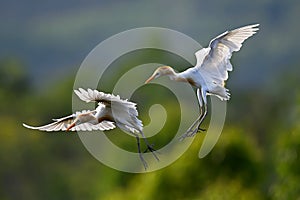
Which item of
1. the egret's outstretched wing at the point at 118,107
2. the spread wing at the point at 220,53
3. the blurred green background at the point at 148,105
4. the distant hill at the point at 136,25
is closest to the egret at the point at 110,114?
the egret's outstretched wing at the point at 118,107

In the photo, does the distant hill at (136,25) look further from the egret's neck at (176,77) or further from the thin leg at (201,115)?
the egret's neck at (176,77)

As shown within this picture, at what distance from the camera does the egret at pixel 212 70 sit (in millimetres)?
9344

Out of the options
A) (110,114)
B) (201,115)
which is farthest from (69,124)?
(201,115)

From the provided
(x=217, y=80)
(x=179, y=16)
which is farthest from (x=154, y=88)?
(x=179, y=16)

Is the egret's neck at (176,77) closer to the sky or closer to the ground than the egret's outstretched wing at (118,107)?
closer to the sky

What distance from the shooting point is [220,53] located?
32.5ft

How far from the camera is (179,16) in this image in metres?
167

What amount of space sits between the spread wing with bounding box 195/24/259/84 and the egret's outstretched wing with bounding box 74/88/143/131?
2.44 feet

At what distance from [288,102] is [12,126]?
20.9 meters

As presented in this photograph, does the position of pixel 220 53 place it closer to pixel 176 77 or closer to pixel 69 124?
pixel 176 77

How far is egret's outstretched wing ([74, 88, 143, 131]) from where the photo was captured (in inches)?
375

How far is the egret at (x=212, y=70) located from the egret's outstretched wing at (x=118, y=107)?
508 mm

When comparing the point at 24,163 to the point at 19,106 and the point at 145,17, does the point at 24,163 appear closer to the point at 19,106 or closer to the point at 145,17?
the point at 19,106

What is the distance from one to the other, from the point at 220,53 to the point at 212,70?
264 mm
